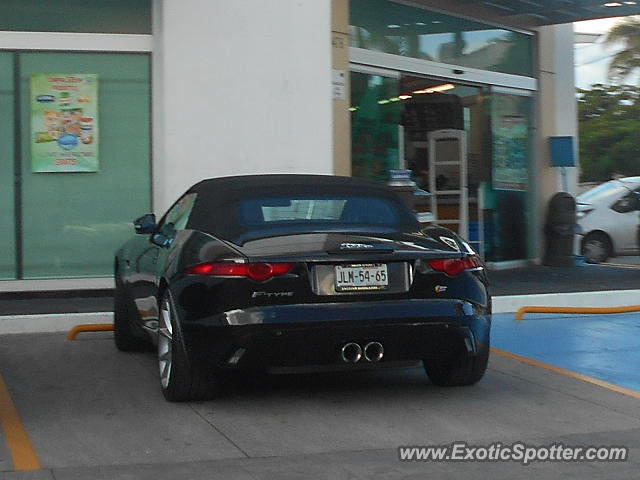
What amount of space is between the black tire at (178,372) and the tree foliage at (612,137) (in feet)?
141

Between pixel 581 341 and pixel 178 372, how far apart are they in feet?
14.0

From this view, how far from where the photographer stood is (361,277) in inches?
247

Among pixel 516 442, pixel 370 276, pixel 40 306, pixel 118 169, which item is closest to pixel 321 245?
pixel 370 276

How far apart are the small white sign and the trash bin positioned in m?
5.05

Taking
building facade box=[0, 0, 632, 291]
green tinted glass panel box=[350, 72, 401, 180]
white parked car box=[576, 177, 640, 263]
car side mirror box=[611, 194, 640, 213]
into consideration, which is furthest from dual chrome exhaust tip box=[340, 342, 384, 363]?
car side mirror box=[611, 194, 640, 213]

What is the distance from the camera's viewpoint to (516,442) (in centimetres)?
574

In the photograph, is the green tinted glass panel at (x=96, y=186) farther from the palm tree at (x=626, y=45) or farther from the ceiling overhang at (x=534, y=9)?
the palm tree at (x=626, y=45)

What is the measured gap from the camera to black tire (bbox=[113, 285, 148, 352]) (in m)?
8.45

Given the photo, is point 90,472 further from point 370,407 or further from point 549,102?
point 549,102

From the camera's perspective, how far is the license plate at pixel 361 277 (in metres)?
6.23

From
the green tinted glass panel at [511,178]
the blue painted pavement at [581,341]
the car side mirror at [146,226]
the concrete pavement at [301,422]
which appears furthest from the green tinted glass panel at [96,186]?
the green tinted glass panel at [511,178]

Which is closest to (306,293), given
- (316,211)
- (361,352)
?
(361,352)

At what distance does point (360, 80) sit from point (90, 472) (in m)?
9.25

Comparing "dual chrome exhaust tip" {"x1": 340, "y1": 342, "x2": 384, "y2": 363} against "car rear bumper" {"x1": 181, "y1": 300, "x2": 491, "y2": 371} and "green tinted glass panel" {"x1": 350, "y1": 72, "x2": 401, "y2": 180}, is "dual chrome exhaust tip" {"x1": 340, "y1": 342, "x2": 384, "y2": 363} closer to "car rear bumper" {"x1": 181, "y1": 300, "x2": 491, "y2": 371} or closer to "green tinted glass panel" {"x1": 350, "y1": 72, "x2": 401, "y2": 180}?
"car rear bumper" {"x1": 181, "y1": 300, "x2": 491, "y2": 371}
